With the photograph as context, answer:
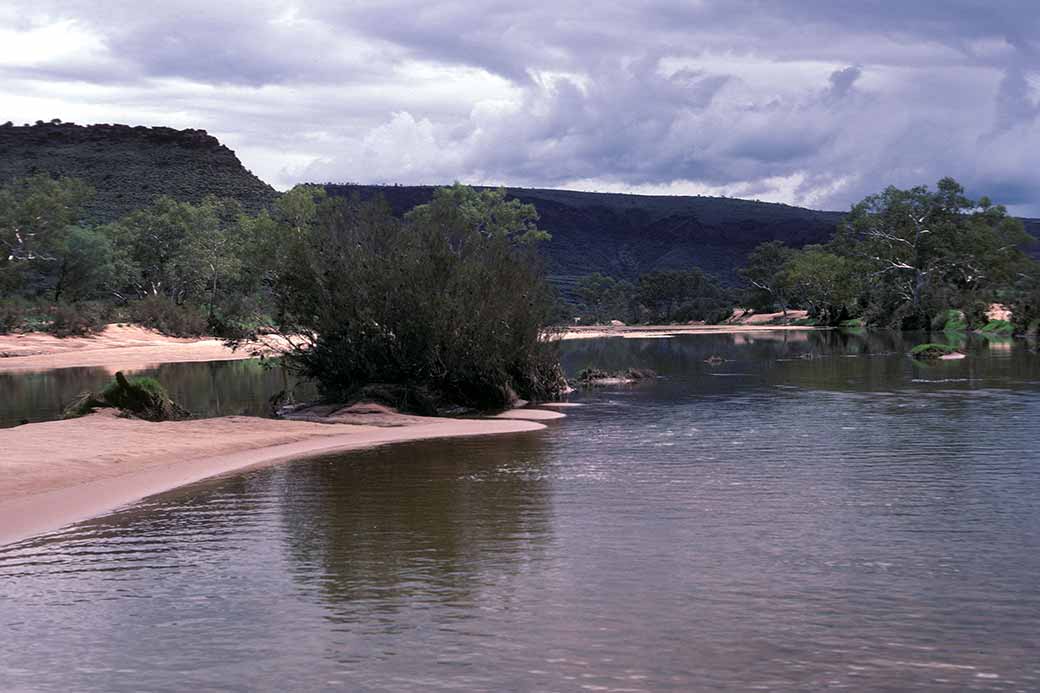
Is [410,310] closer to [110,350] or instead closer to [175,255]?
[110,350]

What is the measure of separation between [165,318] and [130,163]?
7417 cm

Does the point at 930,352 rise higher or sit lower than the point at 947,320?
lower

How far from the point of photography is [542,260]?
127ft

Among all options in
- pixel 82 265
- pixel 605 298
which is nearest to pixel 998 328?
pixel 82 265

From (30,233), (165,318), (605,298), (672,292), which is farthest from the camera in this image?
(672,292)

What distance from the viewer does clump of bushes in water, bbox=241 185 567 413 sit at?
104 ft

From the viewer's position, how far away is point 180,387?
42000 mm

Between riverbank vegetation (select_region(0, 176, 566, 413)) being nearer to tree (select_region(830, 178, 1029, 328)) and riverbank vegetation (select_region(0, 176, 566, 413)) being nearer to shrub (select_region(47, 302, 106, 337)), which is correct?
shrub (select_region(47, 302, 106, 337))

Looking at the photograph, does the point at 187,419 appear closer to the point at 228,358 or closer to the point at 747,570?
the point at 747,570

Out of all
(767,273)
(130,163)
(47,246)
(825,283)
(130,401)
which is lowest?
(130,401)

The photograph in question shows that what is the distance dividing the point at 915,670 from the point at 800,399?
26.9 meters

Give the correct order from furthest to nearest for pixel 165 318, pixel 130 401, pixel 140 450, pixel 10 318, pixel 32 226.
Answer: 1. pixel 32 226
2. pixel 165 318
3. pixel 10 318
4. pixel 130 401
5. pixel 140 450

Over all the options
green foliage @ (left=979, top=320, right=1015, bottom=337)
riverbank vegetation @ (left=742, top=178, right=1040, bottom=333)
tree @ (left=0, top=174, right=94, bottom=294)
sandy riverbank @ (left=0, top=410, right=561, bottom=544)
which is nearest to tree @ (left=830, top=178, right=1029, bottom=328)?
riverbank vegetation @ (left=742, top=178, right=1040, bottom=333)

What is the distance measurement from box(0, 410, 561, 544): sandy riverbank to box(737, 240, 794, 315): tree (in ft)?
403
